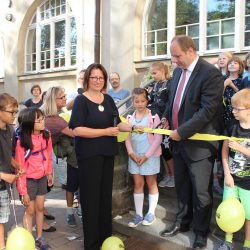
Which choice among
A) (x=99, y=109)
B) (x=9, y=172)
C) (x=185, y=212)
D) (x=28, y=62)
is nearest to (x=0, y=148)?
(x=9, y=172)

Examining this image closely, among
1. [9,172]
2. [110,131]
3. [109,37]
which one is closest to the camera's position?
[110,131]

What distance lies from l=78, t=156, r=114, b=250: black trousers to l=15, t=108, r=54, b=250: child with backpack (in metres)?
0.66

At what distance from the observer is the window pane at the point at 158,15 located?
8.97 metres

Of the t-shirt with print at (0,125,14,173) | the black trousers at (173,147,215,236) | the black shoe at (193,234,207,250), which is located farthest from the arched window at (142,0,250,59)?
the t-shirt with print at (0,125,14,173)

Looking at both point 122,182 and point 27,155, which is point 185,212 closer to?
point 122,182

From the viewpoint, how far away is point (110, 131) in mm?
3691

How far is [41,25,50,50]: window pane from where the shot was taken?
491 inches

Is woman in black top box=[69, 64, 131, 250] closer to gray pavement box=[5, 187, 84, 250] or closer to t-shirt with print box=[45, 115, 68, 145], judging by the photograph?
gray pavement box=[5, 187, 84, 250]

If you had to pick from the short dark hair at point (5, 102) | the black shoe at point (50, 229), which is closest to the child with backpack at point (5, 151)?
the short dark hair at point (5, 102)

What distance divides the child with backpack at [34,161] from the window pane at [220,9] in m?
5.18

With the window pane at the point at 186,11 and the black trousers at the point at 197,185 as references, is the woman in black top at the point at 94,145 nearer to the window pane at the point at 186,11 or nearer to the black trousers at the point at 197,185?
the black trousers at the point at 197,185

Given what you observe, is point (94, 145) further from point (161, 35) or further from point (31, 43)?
point (31, 43)

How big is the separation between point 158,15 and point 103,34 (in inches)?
67.1

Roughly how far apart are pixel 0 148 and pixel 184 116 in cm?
191
